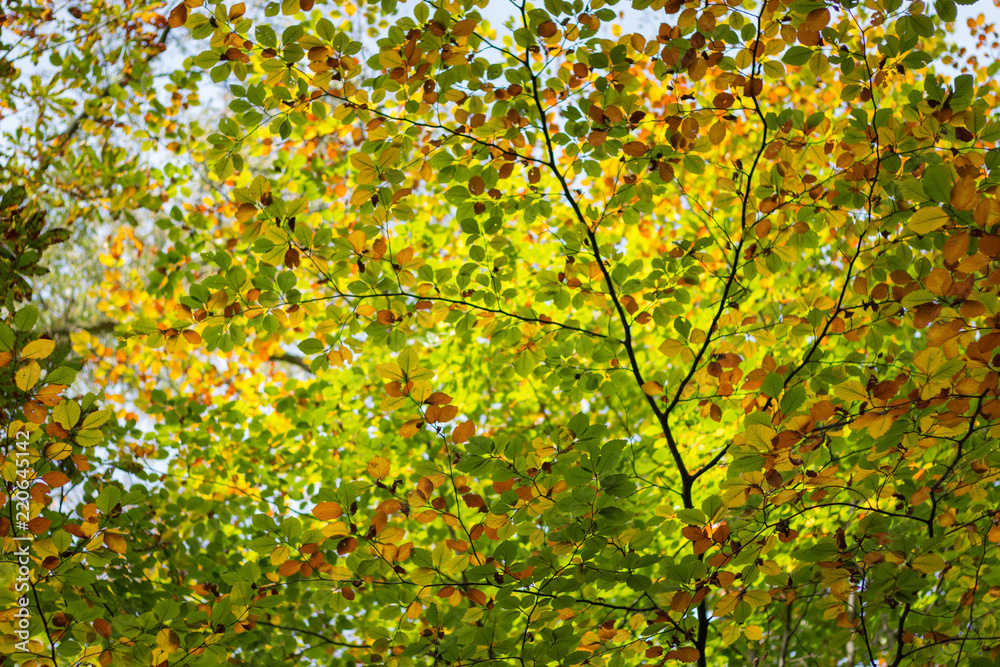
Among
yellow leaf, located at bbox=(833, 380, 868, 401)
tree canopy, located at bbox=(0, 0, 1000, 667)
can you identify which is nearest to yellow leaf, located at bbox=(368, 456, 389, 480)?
tree canopy, located at bbox=(0, 0, 1000, 667)

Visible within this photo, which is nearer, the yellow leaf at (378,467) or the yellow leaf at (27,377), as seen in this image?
the yellow leaf at (27,377)

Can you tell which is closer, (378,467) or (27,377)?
(27,377)

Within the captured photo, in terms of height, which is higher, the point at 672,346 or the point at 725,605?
the point at 672,346

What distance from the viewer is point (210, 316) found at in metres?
2.29

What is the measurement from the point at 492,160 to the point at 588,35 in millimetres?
561

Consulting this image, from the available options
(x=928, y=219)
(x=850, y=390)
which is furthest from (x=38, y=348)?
(x=928, y=219)

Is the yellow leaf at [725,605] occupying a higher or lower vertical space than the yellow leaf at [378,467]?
lower

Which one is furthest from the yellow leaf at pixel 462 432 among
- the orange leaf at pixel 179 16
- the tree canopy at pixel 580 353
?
the orange leaf at pixel 179 16

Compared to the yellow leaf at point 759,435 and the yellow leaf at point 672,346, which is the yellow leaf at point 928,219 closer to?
the yellow leaf at point 759,435

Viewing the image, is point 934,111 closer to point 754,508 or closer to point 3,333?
point 754,508

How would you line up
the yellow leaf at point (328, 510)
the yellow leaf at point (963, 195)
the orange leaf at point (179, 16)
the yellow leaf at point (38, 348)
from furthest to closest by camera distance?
the orange leaf at point (179, 16) → the yellow leaf at point (328, 510) → the yellow leaf at point (38, 348) → the yellow leaf at point (963, 195)

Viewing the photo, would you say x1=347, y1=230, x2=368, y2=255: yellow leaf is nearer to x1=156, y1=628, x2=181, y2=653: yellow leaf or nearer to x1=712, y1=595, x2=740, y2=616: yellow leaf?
x1=156, y1=628, x2=181, y2=653: yellow leaf

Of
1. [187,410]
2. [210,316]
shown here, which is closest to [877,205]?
[210,316]

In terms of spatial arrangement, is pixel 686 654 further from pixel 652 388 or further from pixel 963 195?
pixel 963 195
